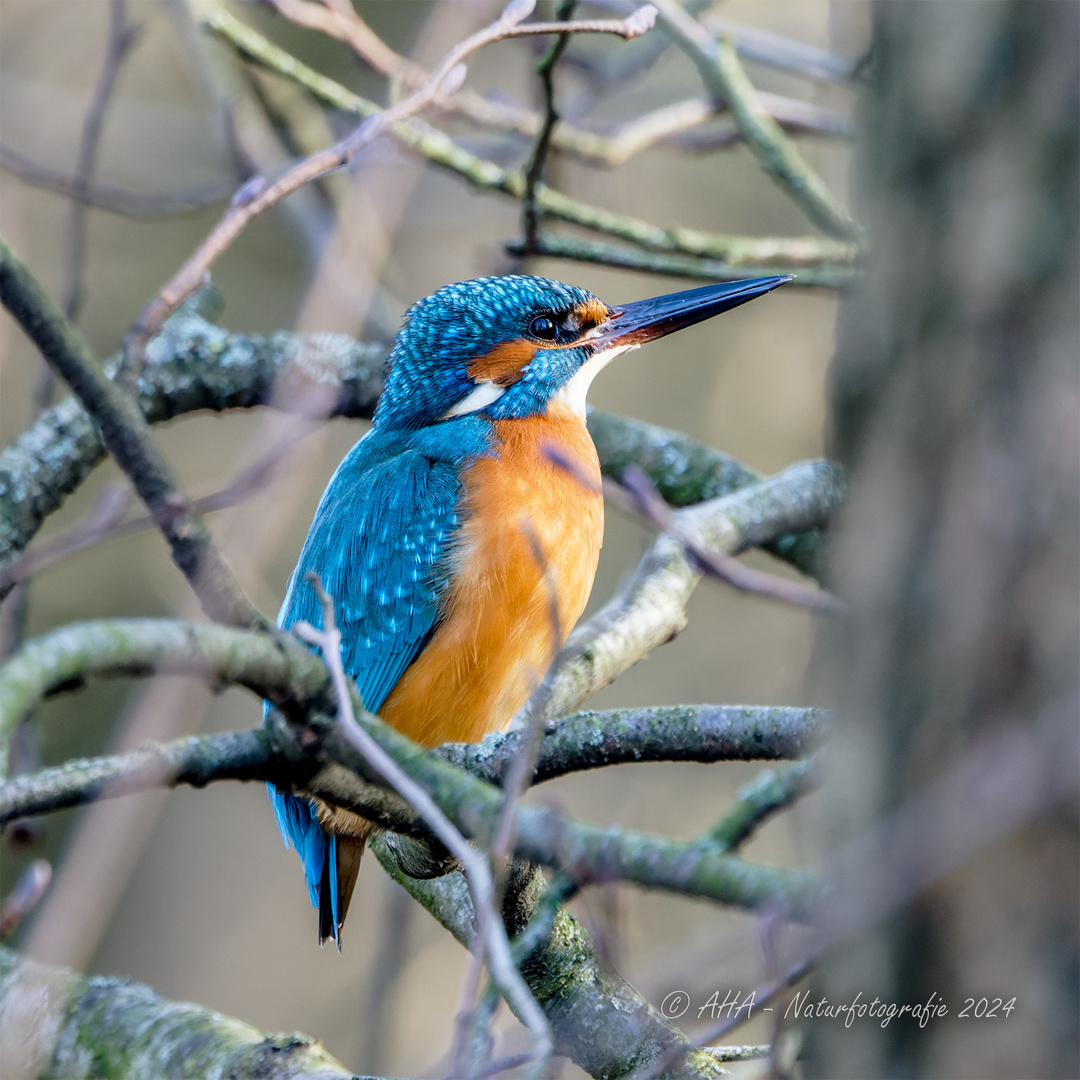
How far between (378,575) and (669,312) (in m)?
1.14

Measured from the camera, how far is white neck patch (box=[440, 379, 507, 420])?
3.41 metres

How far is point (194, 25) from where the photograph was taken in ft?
12.7

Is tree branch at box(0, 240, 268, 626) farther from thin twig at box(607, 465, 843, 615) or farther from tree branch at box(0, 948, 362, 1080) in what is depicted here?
tree branch at box(0, 948, 362, 1080)

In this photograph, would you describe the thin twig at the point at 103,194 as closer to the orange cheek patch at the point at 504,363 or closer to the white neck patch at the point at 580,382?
the orange cheek patch at the point at 504,363

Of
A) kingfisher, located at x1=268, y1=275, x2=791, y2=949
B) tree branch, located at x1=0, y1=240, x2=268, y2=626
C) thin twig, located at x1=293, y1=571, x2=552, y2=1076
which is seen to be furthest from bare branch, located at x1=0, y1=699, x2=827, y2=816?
kingfisher, located at x1=268, y1=275, x2=791, y2=949

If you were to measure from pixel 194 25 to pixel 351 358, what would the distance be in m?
1.25

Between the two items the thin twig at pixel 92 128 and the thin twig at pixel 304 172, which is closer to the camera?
the thin twig at pixel 304 172

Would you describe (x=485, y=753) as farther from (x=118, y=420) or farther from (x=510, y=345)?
(x=510, y=345)

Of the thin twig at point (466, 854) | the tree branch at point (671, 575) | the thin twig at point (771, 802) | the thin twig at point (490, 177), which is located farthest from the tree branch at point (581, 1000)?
the thin twig at point (490, 177)

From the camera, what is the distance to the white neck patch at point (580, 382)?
343cm

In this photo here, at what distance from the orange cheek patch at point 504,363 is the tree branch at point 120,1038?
6.11ft

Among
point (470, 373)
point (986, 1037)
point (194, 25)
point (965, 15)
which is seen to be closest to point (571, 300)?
point (470, 373)

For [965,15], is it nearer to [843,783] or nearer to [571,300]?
[843,783]

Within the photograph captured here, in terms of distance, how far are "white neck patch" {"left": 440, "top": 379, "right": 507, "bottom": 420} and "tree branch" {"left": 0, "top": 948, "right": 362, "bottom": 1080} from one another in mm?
1759
